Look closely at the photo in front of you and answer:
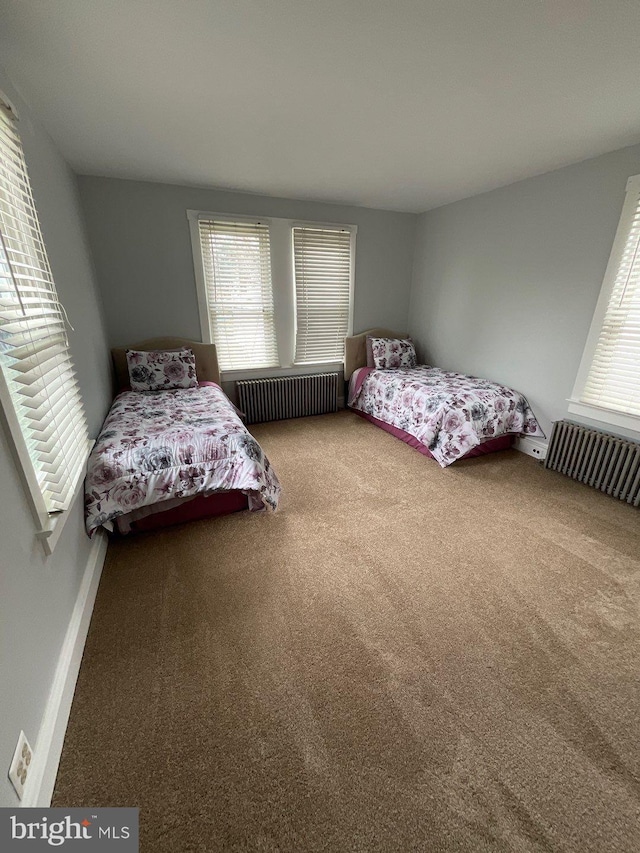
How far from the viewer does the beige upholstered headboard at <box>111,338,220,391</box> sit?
125 inches

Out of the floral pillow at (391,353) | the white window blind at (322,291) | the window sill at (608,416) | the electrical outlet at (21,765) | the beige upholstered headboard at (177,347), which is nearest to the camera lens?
the electrical outlet at (21,765)

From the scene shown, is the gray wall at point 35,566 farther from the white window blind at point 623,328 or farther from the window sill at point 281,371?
the white window blind at point 623,328

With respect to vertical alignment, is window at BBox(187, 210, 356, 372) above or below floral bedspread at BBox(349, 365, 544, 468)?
above

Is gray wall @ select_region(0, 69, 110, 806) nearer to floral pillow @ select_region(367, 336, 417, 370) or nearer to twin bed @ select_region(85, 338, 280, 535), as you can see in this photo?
twin bed @ select_region(85, 338, 280, 535)

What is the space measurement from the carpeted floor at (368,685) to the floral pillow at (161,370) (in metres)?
1.56

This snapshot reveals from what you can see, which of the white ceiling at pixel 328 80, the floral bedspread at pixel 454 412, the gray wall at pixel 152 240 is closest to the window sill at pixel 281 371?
the gray wall at pixel 152 240

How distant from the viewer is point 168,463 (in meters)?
1.97

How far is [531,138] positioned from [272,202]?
7.38 ft

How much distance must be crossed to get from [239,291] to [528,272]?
2729 mm

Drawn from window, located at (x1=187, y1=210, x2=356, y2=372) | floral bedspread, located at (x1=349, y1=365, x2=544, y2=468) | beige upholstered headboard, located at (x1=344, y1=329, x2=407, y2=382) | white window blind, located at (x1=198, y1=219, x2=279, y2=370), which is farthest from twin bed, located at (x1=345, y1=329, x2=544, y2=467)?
white window blind, located at (x1=198, y1=219, x2=279, y2=370)

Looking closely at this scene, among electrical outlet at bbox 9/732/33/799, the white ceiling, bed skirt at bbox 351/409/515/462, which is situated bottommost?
bed skirt at bbox 351/409/515/462

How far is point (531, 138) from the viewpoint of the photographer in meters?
2.13

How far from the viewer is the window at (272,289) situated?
3332 millimetres

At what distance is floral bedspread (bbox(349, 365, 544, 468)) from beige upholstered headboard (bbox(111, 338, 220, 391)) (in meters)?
1.85
